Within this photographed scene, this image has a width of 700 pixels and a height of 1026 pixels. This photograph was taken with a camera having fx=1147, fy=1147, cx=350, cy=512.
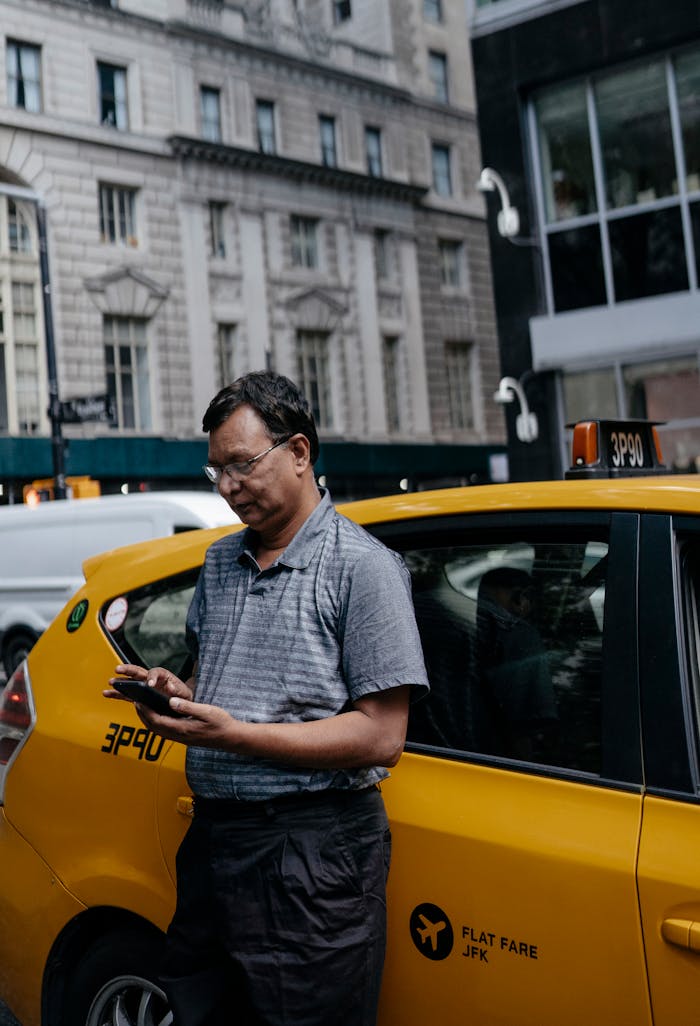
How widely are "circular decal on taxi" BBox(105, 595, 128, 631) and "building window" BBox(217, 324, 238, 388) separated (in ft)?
92.7

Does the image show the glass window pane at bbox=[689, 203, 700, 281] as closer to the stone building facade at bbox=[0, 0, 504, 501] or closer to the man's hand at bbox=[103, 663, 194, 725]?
the stone building facade at bbox=[0, 0, 504, 501]

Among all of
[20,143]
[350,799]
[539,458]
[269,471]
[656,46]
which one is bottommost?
[350,799]

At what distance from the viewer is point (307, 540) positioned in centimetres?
224

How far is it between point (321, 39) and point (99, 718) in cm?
3559

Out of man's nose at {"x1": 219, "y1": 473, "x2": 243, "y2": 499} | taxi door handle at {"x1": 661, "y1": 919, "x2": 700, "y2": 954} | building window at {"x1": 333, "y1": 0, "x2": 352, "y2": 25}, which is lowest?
taxi door handle at {"x1": 661, "y1": 919, "x2": 700, "y2": 954}

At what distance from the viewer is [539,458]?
55.3 feet

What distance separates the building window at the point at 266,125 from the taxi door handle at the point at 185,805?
32155 millimetres

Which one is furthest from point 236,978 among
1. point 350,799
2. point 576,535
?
point 576,535

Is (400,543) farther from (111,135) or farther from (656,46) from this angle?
(111,135)

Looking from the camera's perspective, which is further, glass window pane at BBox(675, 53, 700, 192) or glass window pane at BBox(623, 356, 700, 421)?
glass window pane at BBox(623, 356, 700, 421)

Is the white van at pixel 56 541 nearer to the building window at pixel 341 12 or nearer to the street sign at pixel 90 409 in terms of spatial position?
the street sign at pixel 90 409

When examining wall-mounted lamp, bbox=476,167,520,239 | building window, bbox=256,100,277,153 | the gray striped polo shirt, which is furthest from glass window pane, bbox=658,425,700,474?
building window, bbox=256,100,277,153

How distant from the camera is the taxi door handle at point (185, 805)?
2531 millimetres

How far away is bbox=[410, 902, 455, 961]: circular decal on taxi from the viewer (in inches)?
86.6
